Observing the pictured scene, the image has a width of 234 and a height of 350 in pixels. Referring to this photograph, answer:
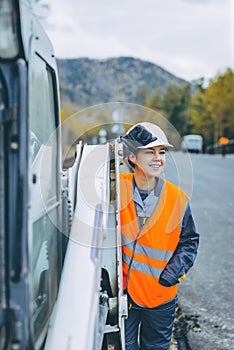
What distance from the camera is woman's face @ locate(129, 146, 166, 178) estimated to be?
332cm

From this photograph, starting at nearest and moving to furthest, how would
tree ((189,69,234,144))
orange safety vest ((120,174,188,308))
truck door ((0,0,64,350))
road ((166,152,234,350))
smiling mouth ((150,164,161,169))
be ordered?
truck door ((0,0,64,350))
orange safety vest ((120,174,188,308))
smiling mouth ((150,164,161,169))
road ((166,152,234,350))
tree ((189,69,234,144))

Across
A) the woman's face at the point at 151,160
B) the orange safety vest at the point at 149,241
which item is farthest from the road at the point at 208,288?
the orange safety vest at the point at 149,241

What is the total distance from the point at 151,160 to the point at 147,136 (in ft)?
0.53

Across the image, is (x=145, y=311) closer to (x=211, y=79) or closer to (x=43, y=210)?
(x=43, y=210)

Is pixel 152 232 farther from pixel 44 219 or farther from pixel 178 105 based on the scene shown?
pixel 178 105

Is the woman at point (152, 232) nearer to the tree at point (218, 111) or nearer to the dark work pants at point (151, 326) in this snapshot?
the dark work pants at point (151, 326)

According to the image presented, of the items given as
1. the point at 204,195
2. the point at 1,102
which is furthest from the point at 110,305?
the point at 204,195

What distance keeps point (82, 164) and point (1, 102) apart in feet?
3.43

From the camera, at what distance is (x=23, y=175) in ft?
5.94

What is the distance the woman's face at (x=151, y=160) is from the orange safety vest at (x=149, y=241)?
0.32ft

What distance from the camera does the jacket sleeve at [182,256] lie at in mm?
3279

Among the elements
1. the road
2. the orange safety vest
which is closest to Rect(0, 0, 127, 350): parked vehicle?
the orange safety vest

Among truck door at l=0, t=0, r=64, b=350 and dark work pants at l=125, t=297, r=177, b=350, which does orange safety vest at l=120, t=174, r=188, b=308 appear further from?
truck door at l=0, t=0, r=64, b=350

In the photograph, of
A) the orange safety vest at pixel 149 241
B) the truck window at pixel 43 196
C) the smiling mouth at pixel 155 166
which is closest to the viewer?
the truck window at pixel 43 196
